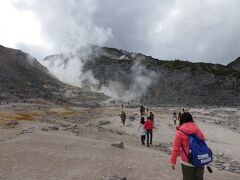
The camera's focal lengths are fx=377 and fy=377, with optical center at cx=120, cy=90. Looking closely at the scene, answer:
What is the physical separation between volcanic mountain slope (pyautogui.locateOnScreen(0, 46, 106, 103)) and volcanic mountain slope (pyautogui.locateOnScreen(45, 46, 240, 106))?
1707cm

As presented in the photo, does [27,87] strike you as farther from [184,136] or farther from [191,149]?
[191,149]

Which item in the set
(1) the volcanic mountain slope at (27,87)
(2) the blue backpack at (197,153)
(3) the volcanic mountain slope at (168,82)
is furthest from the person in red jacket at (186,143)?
(3) the volcanic mountain slope at (168,82)

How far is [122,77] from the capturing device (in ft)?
434

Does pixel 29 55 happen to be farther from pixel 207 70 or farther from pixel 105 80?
pixel 207 70

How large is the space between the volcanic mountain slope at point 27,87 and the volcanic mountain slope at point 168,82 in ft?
56.0

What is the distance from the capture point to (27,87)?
93125 mm

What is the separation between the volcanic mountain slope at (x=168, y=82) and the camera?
112 m

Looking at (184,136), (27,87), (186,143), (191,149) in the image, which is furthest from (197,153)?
(27,87)

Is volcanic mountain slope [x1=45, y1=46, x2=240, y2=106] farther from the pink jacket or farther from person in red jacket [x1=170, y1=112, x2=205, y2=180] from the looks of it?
the pink jacket

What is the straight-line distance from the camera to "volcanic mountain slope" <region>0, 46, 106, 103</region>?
84.6m

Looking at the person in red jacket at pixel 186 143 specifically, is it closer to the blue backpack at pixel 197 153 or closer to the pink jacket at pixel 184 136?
the pink jacket at pixel 184 136

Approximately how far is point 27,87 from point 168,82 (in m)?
48.0

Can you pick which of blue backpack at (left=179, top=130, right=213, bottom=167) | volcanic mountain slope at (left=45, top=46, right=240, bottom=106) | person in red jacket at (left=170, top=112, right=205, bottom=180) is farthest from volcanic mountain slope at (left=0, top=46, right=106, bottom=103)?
blue backpack at (left=179, top=130, right=213, bottom=167)

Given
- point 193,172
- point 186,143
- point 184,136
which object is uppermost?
point 184,136
